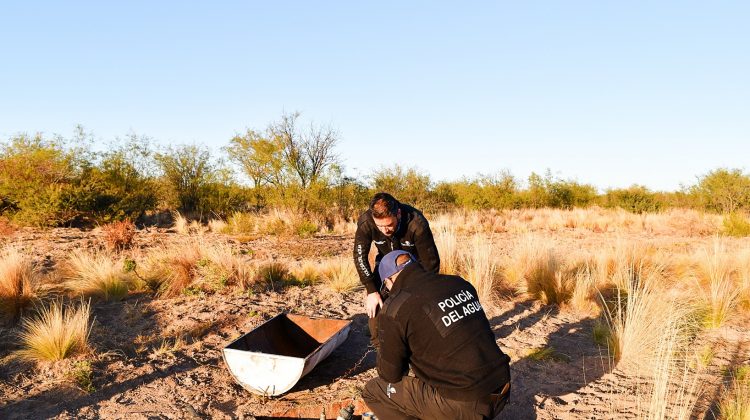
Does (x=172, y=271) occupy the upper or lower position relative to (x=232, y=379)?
upper

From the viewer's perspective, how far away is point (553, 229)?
60.3 ft

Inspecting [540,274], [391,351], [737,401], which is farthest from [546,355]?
[391,351]

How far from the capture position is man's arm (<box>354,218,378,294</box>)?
4.28 metres

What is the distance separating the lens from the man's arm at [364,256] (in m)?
4.28

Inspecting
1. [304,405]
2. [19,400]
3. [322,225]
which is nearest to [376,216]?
[304,405]

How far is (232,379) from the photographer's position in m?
4.73

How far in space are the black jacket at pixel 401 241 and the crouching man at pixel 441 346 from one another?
1.36 metres

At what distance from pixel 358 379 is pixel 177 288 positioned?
11.4 feet

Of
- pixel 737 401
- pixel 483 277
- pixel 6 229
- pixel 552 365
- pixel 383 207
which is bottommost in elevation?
pixel 552 365

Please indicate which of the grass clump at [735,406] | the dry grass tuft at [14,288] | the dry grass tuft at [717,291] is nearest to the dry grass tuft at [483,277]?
the dry grass tuft at [717,291]

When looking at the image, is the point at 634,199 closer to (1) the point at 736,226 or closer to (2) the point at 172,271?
(1) the point at 736,226

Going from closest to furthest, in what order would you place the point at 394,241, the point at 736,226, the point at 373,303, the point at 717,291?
the point at 373,303 < the point at 394,241 < the point at 717,291 < the point at 736,226

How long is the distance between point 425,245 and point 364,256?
1.86ft

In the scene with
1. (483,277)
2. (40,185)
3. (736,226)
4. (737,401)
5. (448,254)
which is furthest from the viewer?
(736,226)
